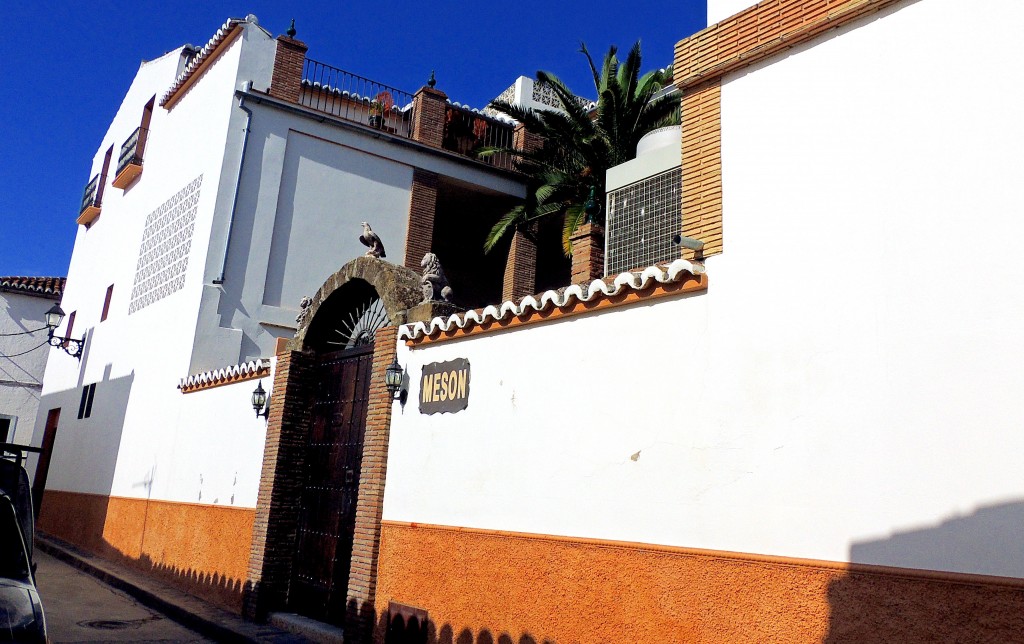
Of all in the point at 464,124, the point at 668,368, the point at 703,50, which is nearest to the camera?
the point at 668,368

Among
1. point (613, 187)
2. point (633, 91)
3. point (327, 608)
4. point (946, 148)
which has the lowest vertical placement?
point (327, 608)

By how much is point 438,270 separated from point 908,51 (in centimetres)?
456

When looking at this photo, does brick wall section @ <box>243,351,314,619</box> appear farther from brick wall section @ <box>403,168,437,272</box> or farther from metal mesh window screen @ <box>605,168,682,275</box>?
brick wall section @ <box>403,168,437,272</box>

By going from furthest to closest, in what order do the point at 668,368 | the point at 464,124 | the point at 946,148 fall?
1. the point at 464,124
2. the point at 668,368
3. the point at 946,148

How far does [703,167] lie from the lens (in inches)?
203

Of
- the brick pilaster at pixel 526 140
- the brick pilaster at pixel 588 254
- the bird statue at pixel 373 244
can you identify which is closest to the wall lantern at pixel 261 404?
the bird statue at pixel 373 244

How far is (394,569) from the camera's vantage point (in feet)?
21.8

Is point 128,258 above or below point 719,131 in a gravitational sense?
above

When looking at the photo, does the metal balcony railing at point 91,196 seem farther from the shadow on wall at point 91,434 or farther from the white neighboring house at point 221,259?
the shadow on wall at point 91,434

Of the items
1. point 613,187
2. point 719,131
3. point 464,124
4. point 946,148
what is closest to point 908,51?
point 946,148

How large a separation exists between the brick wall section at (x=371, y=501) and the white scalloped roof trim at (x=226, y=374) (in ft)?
8.15

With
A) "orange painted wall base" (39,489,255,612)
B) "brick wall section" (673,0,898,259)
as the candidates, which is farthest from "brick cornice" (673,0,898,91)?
"orange painted wall base" (39,489,255,612)

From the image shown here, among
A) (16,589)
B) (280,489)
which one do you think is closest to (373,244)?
A: (280,489)

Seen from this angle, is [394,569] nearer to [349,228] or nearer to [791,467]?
[791,467]
